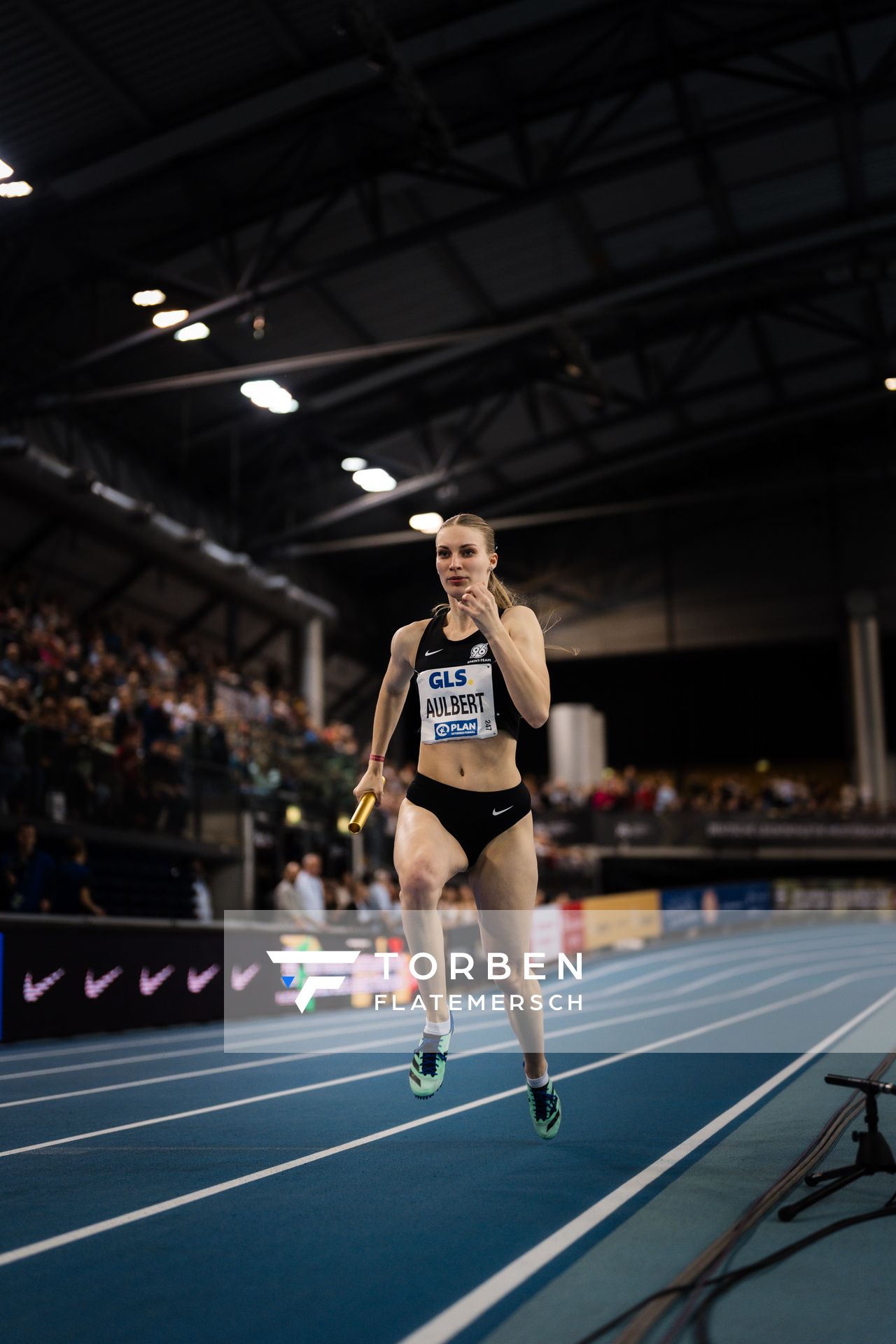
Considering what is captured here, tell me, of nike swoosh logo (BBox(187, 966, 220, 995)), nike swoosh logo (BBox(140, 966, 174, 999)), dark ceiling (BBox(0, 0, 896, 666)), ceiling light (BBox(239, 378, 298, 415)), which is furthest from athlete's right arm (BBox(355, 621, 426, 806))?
ceiling light (BBox(239, 378, 298, 415))

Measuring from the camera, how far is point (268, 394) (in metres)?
15.9

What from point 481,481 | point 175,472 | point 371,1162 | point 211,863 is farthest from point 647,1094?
point 481,481

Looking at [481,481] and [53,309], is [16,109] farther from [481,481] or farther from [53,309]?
[481,481]

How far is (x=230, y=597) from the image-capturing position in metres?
27.6

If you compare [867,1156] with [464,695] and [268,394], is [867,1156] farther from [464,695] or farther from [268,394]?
[268,394]

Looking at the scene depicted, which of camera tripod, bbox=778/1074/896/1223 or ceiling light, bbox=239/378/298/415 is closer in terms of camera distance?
camera tripod, bbox=778/1074/896/1223

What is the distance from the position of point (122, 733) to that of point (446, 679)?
11.8 m

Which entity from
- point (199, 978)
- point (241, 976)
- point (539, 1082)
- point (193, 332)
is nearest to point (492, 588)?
point (539, 1082)

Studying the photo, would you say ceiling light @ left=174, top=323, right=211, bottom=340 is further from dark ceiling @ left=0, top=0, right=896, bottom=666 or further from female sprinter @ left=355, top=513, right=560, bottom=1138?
female sprinter @ left=355, top=513, right=560, bottom=1138

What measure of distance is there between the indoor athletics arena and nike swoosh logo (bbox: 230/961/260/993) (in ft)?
0.26

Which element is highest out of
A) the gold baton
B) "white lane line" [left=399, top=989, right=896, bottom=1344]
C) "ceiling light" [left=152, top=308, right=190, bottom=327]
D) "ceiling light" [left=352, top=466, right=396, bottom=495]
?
"ceiling light" [left=152, top=308, right=190, bottom=327]

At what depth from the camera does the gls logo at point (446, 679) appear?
4738mm

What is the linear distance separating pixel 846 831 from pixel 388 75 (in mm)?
24513

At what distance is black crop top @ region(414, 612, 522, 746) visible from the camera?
472 cm
